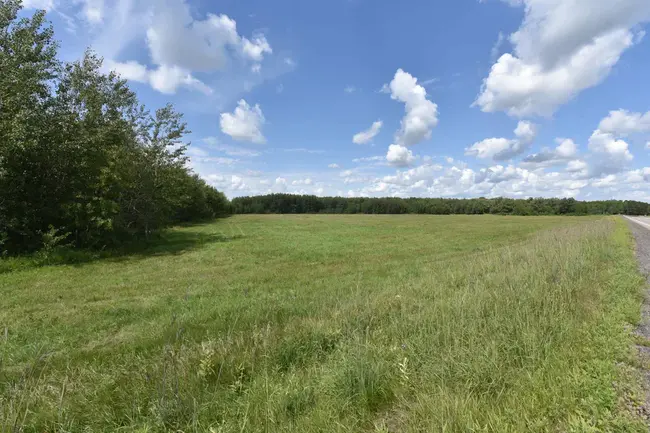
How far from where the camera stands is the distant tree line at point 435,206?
119250 millimetres

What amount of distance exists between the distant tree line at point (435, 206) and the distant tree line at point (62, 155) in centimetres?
9331

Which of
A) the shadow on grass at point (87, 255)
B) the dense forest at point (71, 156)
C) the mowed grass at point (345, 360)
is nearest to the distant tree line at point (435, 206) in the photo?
the dense forest at point (71, 156)

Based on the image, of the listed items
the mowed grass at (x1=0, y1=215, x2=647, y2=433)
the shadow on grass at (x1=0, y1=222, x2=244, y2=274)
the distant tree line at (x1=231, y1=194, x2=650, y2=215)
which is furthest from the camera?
the distant tree line at (x1=231, y1=194, x2=650, y2=215)

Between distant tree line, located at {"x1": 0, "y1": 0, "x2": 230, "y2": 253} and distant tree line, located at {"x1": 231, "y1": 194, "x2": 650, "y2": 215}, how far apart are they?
3674 inches

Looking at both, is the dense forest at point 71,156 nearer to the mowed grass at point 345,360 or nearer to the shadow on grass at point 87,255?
the shadow on grass at point 87,255

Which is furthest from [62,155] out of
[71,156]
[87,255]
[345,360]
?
[345,360]

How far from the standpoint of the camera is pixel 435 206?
425 ft

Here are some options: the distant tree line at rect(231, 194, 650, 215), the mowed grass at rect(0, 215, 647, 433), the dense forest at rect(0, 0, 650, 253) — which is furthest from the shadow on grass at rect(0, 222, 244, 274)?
the distant tree line at rect(231, 194, 650, 215)

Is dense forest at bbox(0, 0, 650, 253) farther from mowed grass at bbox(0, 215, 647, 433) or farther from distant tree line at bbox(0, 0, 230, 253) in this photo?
mowed grass at bbox(0, 215, 647, 433)

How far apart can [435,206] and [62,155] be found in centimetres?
12825

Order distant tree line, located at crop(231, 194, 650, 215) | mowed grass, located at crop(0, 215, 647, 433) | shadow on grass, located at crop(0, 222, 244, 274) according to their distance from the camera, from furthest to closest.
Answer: distant tree line, located at crop(231, 194, 650, 215) < shadow on grass, located at crop(0, 222, 244, 274) < mowed grass, located at crop(0, 215, 647, 433)

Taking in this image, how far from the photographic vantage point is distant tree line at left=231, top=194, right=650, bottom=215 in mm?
119250

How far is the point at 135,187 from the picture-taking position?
22.2 meters

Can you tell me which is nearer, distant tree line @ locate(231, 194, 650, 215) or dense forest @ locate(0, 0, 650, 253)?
dense forest @ locate(0, 0, 650, 253)
